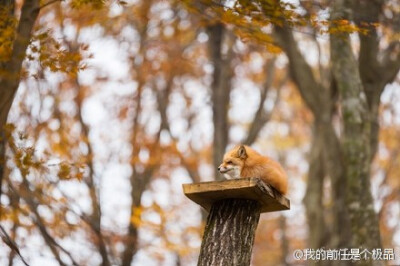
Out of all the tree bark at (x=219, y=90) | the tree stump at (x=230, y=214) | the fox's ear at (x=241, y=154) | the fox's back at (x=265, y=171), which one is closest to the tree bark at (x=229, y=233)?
the tree stump at (x=230, y=214)

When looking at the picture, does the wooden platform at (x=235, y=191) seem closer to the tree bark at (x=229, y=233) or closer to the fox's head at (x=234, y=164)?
the tree bark at (x=229, y=233)

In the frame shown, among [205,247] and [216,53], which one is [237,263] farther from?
[216,53]

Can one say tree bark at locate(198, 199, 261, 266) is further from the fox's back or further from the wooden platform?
the fox's back

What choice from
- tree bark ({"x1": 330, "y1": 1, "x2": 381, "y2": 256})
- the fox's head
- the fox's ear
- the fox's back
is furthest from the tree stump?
tree bark ({"x1": 330, "y1": 1, "x2": 381, "y2": 256})

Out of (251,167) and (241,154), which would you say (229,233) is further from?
(241,154)

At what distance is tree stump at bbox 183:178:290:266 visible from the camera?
456 cm

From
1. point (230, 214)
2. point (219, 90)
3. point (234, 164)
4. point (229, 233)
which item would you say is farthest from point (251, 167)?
point (219, 90)

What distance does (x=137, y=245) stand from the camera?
1106 cm

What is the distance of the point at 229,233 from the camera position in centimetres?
466

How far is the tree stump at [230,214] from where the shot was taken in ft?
15.0

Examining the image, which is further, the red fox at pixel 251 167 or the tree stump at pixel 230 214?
the red fox at pixel 251 167

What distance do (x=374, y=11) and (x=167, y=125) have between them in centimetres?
492

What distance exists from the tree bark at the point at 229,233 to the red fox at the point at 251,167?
0.33m

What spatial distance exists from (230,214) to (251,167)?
70 cm
